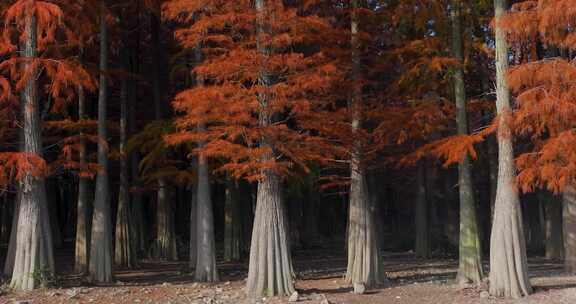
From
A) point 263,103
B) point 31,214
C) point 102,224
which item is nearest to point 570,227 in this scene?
Result: point 263,103

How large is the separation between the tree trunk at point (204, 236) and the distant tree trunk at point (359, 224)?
390cm

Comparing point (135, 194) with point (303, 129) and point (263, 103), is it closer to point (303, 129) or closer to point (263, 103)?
point (303, 129)

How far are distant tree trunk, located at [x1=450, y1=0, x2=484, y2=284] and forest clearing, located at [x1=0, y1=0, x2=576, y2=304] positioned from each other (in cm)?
6

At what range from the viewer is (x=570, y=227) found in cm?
1778

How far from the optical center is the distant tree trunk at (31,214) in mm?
14906

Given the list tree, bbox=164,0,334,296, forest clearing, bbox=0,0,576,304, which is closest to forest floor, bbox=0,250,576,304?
forest clearing, bbox=0,0,576,304

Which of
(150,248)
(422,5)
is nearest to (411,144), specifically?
(422,5)

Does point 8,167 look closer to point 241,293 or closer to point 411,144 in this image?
point 241,293

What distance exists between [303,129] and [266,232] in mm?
3806

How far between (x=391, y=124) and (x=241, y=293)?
613 cm

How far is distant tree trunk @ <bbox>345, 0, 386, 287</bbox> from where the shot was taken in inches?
650

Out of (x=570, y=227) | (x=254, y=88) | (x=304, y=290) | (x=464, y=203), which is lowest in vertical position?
(x=304, y=290)

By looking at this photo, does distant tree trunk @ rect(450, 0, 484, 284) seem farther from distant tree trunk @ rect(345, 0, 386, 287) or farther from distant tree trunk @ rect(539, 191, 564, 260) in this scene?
distant tree trunk @ rect(539, 191, 564, 260)

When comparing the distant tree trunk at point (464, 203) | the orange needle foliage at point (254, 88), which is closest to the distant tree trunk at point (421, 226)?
the distant tree trunk at point (464, 203)
